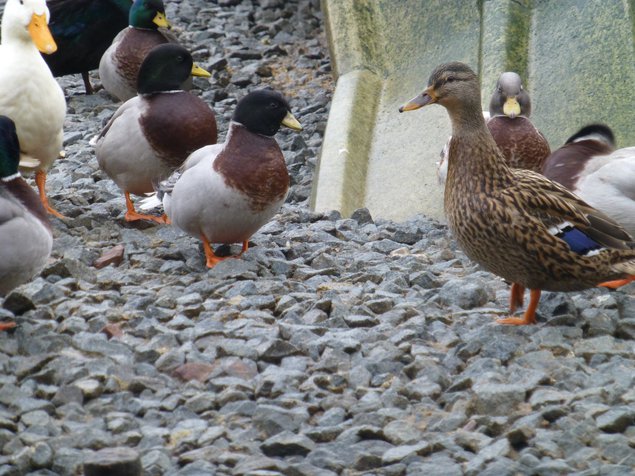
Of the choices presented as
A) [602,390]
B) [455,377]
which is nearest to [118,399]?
[455,377]

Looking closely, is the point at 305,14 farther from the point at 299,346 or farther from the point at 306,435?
the point at 306,435

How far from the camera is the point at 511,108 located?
225 inches

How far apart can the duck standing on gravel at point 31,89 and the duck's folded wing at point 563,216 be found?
2.40m

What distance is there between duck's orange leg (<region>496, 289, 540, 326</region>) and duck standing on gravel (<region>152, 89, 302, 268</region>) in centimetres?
127

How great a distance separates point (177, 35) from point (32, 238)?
19.4 ft

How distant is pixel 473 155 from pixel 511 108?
176 cm

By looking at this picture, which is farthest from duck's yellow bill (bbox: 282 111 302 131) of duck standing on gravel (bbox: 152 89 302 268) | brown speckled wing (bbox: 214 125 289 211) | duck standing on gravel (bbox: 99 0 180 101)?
duck standing on gravel (bbox: 99 0 180 101)

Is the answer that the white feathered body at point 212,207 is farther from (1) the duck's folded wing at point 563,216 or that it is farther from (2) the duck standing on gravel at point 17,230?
(1) the duck's folded wing at point 563,216

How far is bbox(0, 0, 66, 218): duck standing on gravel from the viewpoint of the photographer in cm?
534

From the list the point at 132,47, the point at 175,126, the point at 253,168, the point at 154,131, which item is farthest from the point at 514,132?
the point at 132,47

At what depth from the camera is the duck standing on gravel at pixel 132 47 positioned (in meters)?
7.80

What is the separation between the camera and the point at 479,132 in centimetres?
408

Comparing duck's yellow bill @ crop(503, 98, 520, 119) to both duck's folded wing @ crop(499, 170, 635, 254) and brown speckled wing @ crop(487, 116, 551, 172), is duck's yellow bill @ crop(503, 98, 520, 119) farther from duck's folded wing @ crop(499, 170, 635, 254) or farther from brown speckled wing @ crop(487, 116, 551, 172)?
duck's folded wing @ crop(499, 170, 635, 254)

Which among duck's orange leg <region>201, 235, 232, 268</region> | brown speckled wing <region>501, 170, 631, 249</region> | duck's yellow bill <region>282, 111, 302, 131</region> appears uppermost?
duck's yellow bill <region>282, 111, 302, 131</region>
